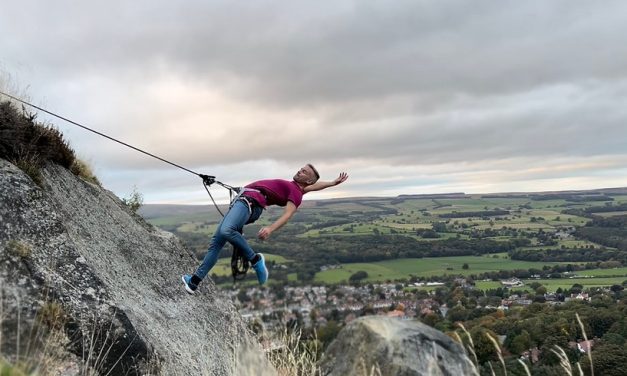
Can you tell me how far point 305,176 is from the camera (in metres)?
7.33

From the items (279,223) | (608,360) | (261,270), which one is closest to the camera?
(279,223)

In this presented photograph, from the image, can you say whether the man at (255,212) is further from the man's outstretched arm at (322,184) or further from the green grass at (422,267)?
the green grass at (422,267)

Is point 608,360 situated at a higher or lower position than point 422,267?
higher

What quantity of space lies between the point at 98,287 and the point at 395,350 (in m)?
6.89

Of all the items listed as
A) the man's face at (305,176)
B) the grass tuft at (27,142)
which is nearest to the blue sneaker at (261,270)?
the man's face at (305,176)

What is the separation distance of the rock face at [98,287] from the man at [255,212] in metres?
0.93

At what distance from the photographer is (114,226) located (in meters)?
8.49

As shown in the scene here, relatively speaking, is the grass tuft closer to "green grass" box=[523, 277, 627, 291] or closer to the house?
"green grass" box=[523, 277, 627, 291]

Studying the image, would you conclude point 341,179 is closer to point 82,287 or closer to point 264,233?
point 264,233

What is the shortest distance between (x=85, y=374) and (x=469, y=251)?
372 feet

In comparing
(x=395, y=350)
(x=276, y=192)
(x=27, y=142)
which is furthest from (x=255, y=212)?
(x=395, y=350)

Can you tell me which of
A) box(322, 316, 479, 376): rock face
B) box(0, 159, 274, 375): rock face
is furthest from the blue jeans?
box(322, 316, 479, 376): rock face

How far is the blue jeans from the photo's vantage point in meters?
6.62

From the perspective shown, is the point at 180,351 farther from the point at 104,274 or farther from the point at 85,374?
the point at 85,374
